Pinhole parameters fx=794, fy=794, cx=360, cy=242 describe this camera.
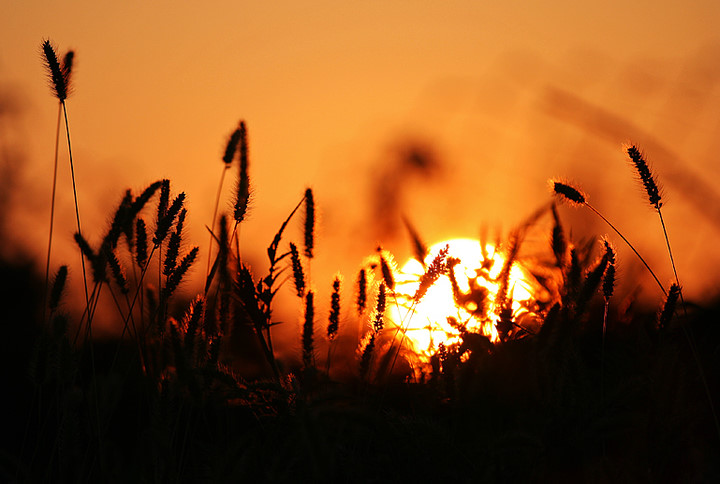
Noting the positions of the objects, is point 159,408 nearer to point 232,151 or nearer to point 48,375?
point 48,375

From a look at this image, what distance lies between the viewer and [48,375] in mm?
1872

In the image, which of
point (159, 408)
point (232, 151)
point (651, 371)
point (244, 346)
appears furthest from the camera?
point (244, 346)

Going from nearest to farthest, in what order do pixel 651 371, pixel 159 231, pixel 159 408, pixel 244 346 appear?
→ pixel 159 408 < pixel 651 371 < pixel 159 231 < pixel 244 346

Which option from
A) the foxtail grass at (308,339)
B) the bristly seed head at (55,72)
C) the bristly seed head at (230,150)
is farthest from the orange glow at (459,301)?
the bristly seed head at (55,72)

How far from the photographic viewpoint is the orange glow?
7.40ft

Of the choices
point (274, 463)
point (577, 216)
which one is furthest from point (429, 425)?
point (577, 216)

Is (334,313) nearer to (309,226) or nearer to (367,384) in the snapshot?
(367,384)

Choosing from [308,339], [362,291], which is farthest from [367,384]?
[362,291]

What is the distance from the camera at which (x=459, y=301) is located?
2.25 metres

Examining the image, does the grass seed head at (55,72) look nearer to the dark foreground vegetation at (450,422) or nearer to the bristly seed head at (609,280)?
the dark foreground vegetation at (450,422)

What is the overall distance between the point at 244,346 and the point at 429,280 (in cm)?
261

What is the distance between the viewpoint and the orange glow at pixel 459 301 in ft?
7.40

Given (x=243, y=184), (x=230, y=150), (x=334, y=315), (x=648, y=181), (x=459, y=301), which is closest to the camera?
(x=648, y=181)

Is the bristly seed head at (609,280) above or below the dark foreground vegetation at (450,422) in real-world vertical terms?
above
